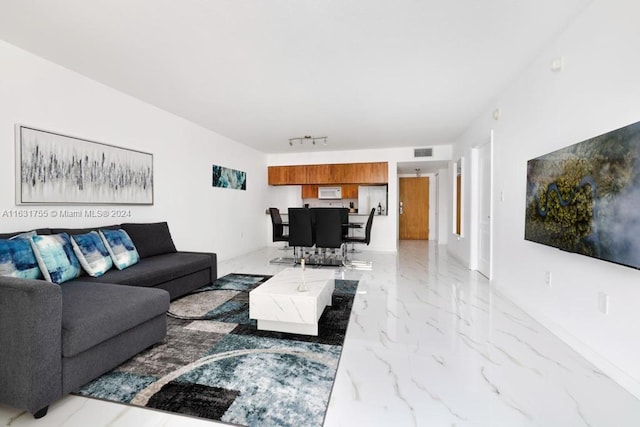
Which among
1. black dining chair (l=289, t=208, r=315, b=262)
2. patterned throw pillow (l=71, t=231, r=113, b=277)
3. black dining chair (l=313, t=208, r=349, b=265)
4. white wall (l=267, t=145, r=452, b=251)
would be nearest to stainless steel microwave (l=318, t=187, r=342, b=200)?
white wall (l=267, t=145, r=452, b=251)

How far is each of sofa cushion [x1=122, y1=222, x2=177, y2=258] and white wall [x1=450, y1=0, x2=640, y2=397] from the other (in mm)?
4176

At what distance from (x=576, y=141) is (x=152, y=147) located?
4659 mm

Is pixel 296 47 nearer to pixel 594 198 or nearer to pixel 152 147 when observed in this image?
pixel 594 198

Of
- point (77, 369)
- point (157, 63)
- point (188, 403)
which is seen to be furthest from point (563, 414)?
point (157, 63)

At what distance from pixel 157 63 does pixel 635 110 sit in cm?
369

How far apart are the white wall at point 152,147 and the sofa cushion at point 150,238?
1.07 feet

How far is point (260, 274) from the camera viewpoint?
4.54m

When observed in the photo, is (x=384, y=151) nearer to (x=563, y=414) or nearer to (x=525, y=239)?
(x=525, y=239)

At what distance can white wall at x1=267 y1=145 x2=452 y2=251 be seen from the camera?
6.85m

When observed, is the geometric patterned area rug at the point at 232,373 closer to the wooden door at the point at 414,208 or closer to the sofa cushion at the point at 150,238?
the sofa cushion at the point at 150,238

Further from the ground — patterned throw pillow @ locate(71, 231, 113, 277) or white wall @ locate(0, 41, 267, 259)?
white wall @ locate(0, 41, 267, 259)

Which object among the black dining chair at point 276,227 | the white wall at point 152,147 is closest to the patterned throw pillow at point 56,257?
the white wall at point 152,147

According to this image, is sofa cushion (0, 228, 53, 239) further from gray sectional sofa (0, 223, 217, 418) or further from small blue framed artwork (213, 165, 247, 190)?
small blue framed artwork (213, 165, 247, 190)

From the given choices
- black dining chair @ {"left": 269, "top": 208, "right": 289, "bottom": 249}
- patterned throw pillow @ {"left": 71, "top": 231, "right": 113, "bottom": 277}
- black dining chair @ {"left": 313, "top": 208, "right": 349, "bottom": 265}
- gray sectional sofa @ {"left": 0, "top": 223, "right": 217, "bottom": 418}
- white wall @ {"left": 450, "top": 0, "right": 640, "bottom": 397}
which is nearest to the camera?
gray sectional sofa @ {"left": 0, "top": 223, "right": 217, "bottom": 418}
